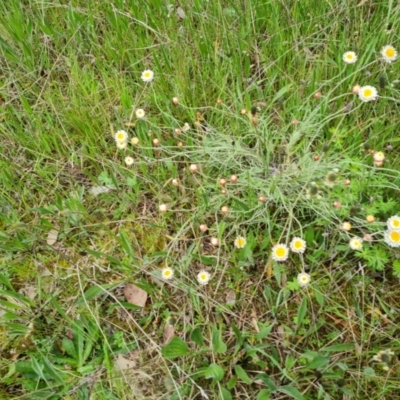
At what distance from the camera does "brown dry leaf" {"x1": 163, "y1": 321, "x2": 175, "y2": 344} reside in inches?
58.1

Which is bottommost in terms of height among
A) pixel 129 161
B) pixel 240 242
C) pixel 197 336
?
pixel 197 336

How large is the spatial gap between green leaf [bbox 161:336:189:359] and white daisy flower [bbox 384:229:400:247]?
0.69 meters

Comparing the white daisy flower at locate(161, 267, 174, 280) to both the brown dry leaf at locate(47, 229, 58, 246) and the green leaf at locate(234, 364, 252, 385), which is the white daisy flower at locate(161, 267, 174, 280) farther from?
the brown dry leaf at locate(47, 229, 58, 246)

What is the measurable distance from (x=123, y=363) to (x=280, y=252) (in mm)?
612

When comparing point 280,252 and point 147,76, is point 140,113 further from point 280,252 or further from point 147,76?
point 280,252

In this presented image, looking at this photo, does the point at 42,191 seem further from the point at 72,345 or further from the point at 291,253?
the point at 291,253

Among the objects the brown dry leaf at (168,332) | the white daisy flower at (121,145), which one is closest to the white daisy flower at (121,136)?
the white daisy flower at (121,145)

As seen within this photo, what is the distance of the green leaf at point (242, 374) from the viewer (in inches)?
52.1

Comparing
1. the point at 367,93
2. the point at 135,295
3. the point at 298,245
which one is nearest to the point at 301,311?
the point at 298,245

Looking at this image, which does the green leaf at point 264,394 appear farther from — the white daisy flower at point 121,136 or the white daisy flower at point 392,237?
the white daisy flower at point 121,136

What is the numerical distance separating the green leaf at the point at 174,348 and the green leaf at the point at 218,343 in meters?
0.09

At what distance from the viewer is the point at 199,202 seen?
5.35ft

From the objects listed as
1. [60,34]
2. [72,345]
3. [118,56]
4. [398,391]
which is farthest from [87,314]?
[60,34]

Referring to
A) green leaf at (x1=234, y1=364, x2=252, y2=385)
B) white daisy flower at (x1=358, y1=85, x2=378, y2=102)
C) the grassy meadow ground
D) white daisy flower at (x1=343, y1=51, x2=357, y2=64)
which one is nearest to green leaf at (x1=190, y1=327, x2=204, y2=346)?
the grassy meadow ground
